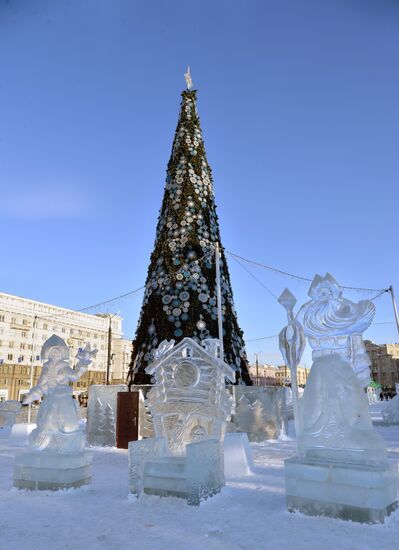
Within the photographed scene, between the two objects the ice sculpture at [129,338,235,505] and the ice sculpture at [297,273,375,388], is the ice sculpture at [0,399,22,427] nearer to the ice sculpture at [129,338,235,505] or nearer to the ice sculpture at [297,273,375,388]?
the ice sculpture at [129,338,235,505]

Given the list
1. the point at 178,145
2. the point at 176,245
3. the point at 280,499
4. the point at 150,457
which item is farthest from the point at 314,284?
the point at 178,145

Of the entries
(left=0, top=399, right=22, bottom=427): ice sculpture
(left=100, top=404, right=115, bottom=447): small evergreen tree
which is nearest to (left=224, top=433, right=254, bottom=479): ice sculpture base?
(left=100, top=404, right=115, bottom=447): small evergreen tree

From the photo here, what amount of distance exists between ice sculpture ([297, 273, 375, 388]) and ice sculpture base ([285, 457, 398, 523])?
1.11 m

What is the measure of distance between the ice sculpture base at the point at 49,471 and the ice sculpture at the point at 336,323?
12.5ft

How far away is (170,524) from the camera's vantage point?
428 centimetres

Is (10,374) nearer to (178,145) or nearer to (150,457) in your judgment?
(178,145)

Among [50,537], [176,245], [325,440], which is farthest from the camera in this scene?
[176,245]

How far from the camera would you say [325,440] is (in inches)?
191

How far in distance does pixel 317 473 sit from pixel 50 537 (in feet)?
9.36

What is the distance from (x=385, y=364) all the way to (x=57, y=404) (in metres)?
82.6

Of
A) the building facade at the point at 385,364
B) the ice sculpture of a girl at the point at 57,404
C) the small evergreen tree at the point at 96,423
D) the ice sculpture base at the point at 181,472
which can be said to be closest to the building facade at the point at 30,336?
the small evergreen tree at the point at 96,423

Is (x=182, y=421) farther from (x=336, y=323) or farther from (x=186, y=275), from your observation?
(x=186, y=275)

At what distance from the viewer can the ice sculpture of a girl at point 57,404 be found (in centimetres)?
608

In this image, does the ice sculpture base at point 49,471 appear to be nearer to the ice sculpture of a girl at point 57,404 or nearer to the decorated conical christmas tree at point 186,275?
the ice sculpture of a girl at point 57,404
